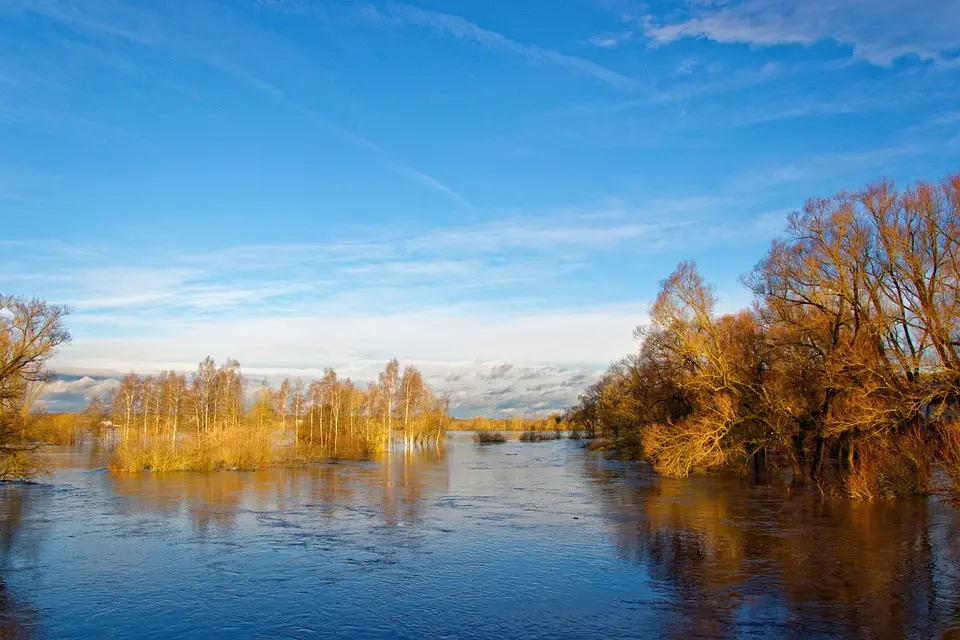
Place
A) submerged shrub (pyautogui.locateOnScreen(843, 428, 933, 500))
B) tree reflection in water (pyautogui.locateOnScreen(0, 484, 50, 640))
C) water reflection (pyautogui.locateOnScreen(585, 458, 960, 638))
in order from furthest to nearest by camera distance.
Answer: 1. submerged shrub (pyautogui.locateOnScreen(843, 428, 933, 500))
2. water reflection (pyautogui.locateOnScreen(585, 458, 960, 638))
3. tree reflection in water (pyautogui.locateOnScreen(0, 484, 50, 640))

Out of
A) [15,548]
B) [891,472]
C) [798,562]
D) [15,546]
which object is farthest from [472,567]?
[891,472]

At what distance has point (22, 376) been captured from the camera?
31375 millimetres

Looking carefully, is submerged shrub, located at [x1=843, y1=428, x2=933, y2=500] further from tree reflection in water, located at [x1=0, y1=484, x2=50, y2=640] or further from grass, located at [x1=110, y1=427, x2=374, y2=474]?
grass, located at [x1=110, y1=427, x2=374, y2=474]

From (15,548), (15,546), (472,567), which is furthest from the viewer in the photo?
(15,546)

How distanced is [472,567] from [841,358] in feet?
61.9

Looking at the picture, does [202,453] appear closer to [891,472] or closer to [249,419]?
[249,419]

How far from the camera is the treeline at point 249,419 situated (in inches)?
1652

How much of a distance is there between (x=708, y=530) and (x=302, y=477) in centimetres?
2535

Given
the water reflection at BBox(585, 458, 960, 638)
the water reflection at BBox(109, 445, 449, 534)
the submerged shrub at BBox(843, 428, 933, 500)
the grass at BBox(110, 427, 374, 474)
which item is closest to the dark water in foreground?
the water reflection at BBox(585, 458, 960, 638)

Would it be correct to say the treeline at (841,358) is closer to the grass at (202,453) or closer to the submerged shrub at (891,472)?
the submerged shrub at (891,472)

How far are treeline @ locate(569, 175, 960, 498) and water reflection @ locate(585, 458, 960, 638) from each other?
2744 millimetres

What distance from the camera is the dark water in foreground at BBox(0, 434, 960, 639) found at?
11.7 meters

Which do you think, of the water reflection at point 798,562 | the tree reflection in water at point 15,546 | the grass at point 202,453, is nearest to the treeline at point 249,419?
the grass at point 202,453

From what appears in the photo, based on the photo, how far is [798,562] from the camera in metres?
16.2
